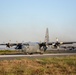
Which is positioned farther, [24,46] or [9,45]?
[9,45]

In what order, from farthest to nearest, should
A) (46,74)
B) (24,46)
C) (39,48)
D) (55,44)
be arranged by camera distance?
1. (55,44)
2. (39,48)
3. (24,46)
4. (46,74)

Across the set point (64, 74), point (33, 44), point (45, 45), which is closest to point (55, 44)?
point (45, 45)

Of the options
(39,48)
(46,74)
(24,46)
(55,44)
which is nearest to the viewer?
(46,74)

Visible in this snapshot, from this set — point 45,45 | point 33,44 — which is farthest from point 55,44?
point 33,44

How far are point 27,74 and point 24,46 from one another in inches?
1497

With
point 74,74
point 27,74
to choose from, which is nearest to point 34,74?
point 27,74

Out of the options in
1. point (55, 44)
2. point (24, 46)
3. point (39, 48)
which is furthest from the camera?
point (55, 44)

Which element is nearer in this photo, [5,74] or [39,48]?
[5,74]

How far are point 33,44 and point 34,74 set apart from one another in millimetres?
39621

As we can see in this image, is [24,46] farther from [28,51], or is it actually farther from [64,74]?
[64,74]

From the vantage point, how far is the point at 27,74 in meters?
18.6

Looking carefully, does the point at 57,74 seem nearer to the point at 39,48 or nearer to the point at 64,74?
the point at 64,74

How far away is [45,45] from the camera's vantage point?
208ft

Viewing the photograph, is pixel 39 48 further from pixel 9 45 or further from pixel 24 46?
pixel 9 45
